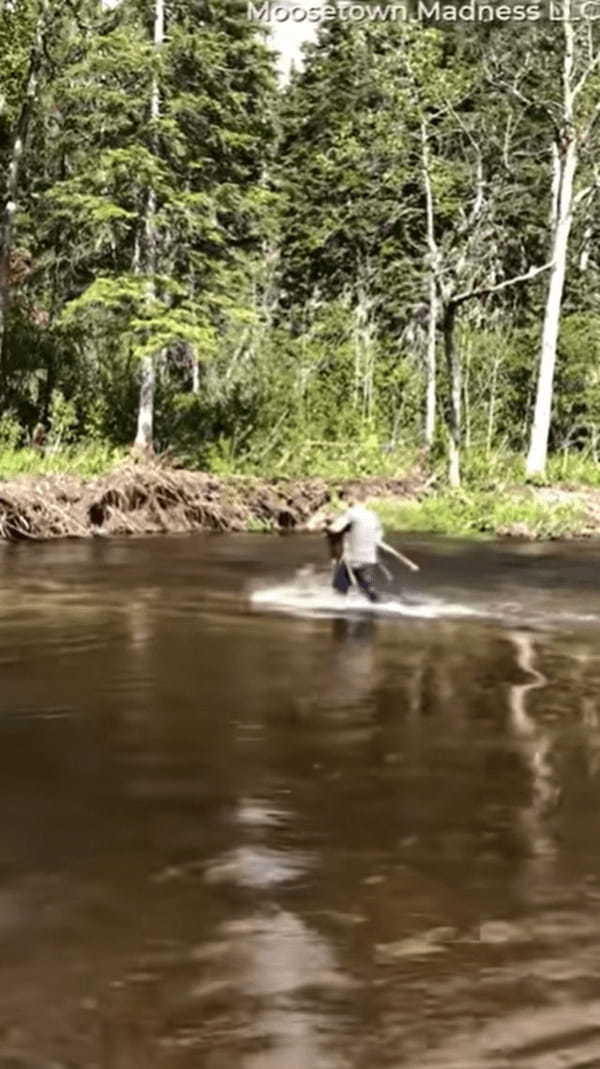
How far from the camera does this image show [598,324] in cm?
4284

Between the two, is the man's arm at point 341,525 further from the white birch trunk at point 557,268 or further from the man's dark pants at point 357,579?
the white birch trunk at point 557,268

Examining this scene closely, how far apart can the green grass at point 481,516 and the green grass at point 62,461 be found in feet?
20.5

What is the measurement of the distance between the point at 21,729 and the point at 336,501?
68.3 feet

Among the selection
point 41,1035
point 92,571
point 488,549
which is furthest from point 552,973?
point 488,549

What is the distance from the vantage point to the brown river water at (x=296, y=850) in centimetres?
488

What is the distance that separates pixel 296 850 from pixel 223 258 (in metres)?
29.6

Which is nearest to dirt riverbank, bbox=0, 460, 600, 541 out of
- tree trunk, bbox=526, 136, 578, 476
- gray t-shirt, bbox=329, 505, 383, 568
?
tree trunk, bbox=526, 136, 578, 476

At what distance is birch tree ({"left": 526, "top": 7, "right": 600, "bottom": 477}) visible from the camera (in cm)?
3334

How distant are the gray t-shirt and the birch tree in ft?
55.2

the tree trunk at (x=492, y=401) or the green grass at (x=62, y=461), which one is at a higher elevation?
the tree trunk at (x=492, y=401)

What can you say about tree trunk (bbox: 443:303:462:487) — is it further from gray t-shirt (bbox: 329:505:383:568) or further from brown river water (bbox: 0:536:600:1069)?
brown river water (bbox: 0:536:600:1069)

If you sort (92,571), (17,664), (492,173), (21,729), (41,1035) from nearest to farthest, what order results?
(41,1035) < (21,729) < (17,664) < (92,571) < (492,173)

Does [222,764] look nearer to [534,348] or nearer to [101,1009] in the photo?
[101,1009]

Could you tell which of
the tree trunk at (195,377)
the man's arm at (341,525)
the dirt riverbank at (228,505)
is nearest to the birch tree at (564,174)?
the dirt riverbank at (228,505)
